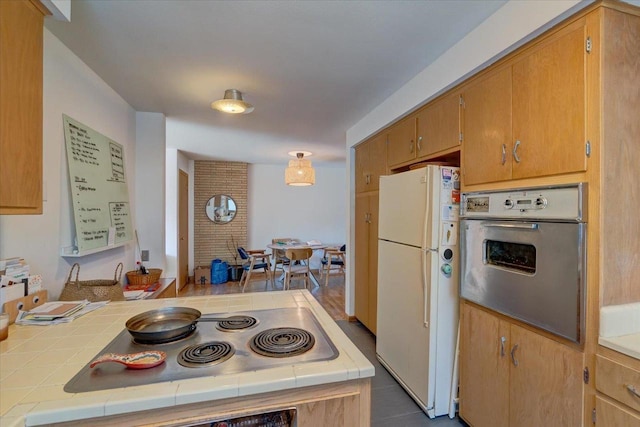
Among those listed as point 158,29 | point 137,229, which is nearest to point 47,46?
point 158,29

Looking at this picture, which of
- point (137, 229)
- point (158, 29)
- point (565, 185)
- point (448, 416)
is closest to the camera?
point (565, 185)

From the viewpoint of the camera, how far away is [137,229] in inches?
122

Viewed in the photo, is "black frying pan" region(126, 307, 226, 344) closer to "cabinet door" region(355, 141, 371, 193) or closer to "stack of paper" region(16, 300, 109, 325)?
"stack of paper" region(16, 300, 109, 325)

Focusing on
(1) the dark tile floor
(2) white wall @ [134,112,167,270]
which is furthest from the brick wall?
(1) the dark tile floor

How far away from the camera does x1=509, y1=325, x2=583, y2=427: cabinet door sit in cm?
122

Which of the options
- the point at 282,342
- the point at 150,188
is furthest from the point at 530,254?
the point at 150,188

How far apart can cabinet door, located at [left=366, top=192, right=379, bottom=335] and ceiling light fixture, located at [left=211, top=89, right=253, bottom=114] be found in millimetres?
1532

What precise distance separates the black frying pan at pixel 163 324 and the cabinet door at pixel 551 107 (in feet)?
5.26

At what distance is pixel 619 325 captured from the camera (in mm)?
1151

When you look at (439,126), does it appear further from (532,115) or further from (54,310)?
(54,310)

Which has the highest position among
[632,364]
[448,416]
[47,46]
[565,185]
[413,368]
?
[47,46]

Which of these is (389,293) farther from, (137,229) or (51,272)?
(137,229)

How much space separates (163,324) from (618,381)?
5.60ft

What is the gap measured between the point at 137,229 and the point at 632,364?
3.61 metres
